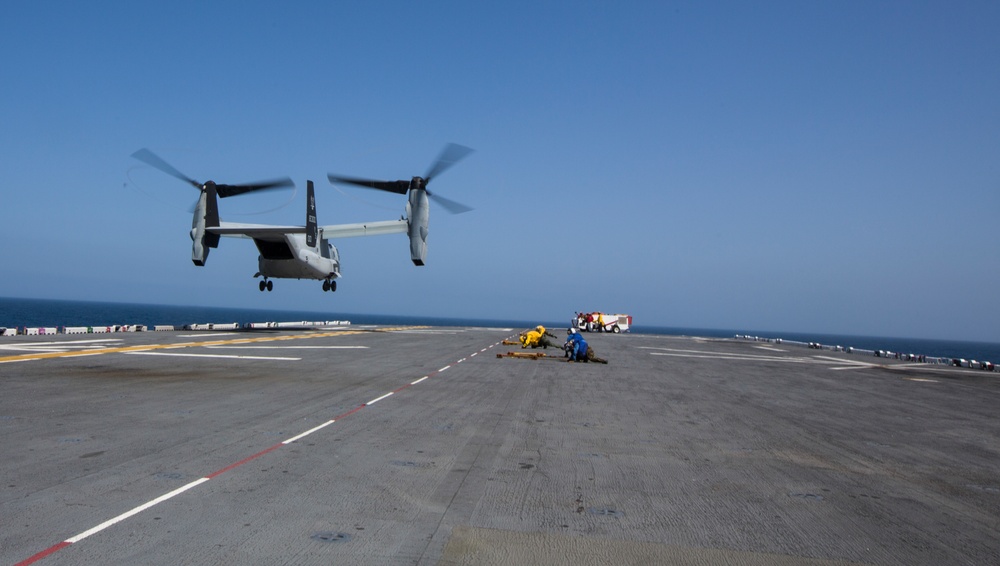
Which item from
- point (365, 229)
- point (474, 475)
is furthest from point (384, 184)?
point (474, 475)

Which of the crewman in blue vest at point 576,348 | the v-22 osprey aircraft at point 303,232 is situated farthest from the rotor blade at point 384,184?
the crewman in blue vest at point 576,348

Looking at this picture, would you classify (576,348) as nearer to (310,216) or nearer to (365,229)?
(310,216)

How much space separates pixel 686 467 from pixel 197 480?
6.47 meters

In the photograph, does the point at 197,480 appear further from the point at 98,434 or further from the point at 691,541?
the point at 691,541

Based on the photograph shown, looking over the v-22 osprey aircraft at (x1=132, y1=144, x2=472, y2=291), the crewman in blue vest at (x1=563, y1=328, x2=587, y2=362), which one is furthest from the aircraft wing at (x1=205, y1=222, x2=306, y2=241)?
the crewman in blue vest at (x1=563, y1=328, x2=587, y2=362)

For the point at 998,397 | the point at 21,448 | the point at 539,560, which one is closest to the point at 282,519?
the point at 539,560

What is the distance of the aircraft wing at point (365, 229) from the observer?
48.0 meters

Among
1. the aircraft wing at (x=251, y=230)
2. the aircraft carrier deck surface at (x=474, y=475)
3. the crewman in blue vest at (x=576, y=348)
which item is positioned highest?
the aircraft wing at (x=251, y=230)

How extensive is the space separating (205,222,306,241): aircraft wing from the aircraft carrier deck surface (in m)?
22.7

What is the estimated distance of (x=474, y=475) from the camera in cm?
844

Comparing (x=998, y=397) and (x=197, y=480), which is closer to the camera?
(x=197, y=480)

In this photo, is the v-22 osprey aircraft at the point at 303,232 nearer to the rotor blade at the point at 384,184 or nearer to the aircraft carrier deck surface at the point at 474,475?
the rotor blade at the point at 384,184

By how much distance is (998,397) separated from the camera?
21.4 meters

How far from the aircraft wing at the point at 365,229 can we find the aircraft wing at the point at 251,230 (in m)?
6.87
